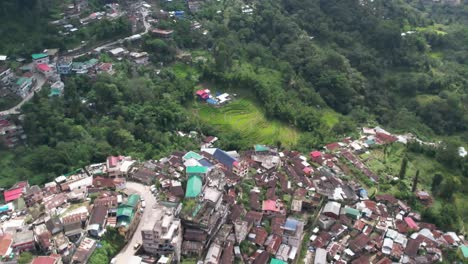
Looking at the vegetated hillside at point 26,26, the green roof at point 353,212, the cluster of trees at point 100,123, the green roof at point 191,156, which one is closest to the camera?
the green roof at point 353,212

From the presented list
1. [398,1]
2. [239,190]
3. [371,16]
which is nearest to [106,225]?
[239,190]

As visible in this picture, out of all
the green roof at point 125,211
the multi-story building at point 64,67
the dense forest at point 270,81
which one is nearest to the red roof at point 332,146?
the dense forest at point 270,81

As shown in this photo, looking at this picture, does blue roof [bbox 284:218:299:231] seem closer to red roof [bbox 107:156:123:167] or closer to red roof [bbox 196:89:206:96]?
red roof [bbox 107:156:123:167]

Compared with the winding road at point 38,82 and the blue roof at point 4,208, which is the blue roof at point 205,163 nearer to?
the blue roof at point 4,208

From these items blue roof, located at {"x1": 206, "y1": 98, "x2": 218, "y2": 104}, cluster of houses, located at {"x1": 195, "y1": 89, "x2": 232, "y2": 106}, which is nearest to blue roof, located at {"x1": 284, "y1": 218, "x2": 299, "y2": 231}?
cluster of houses, located at {"x1": 195, "y1": 89, "x2": 232, "y2": 106}

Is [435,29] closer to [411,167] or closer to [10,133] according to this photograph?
[411,167]

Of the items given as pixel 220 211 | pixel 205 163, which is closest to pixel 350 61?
pixel 205 163
